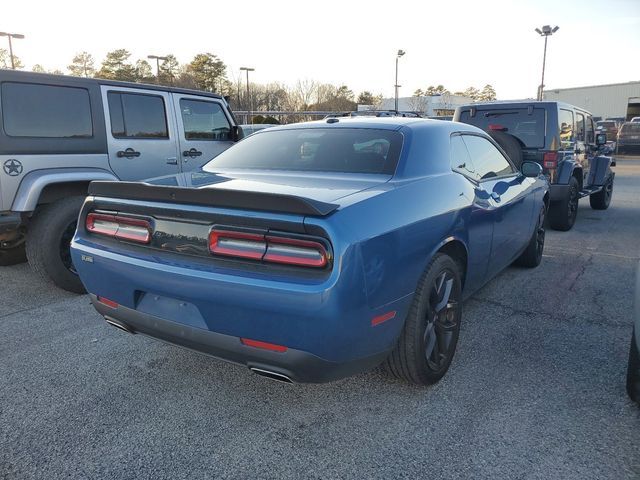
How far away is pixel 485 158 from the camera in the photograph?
4.06 metres

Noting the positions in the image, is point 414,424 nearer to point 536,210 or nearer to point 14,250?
point 536,210

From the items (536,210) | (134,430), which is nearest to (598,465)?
(134,430)

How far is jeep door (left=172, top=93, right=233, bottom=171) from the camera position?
6020 mm

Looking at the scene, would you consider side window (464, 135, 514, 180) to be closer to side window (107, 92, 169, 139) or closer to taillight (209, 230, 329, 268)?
taillight (209, 230, 329, 268)

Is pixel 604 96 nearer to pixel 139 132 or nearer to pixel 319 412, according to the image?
Result: pixel 139 132

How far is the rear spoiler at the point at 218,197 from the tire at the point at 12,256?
380 centimetres

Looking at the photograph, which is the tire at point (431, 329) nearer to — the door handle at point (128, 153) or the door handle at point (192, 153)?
the door handle at point (128, 153)

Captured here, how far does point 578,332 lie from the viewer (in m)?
3.79

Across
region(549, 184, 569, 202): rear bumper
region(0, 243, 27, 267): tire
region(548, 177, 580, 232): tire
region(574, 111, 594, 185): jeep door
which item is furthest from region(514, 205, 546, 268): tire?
region(0, 243, 27, 267): tire

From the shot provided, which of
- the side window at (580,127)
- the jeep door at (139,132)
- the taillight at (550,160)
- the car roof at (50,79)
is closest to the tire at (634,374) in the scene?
the jeep door at (139,132)

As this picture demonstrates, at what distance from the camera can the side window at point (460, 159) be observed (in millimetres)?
3426

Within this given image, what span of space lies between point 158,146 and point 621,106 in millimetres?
61005

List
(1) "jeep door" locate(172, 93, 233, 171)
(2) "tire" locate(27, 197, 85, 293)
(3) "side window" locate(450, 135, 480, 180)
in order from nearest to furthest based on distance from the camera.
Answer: (3) "side window" locate(450, 135, 480, 180)
(2) "tire" locate(27, 197, 85, 293)
(1) "jeep door" locate(172, 93, 233, 171)

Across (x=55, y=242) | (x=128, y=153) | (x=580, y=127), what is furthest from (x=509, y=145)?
(x=55, y=242)
